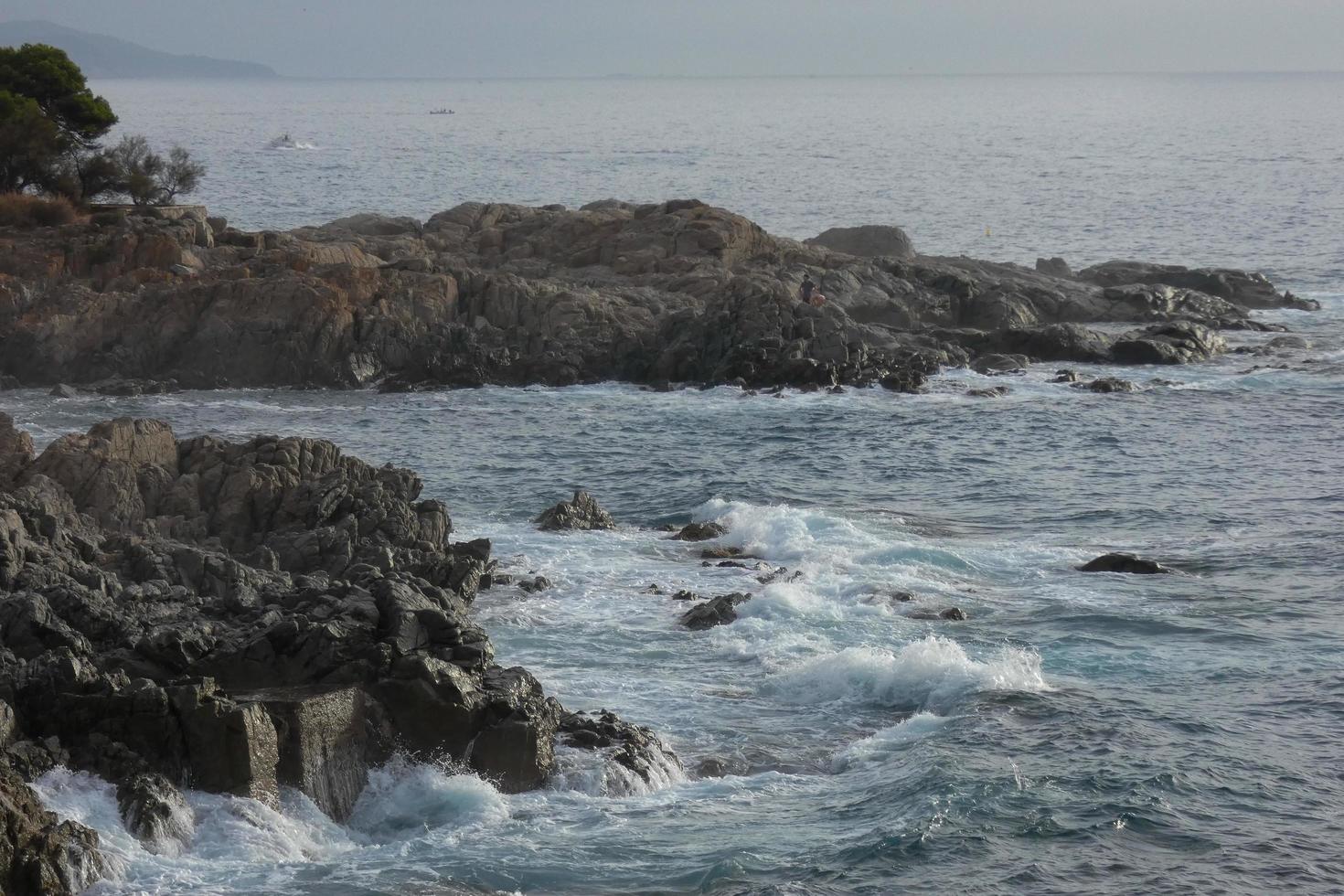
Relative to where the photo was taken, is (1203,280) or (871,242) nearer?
(1203,280)

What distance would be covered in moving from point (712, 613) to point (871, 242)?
48.1 metres

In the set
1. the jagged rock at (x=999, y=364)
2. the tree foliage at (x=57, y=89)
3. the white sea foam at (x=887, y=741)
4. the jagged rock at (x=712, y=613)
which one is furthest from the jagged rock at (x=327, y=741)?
the tree foliage at (x=57, y=89)

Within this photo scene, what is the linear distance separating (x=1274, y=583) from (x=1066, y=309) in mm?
34992

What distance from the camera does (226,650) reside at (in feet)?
81.8

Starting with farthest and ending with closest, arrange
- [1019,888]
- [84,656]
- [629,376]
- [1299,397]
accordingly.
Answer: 1. [629,376]
2. [1299,397]
3. [84,656]
4. [1019,888]

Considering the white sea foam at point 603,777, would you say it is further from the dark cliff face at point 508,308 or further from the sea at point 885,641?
the dark cliff face at point 508,308

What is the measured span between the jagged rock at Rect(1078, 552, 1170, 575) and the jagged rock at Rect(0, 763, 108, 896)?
22.8 m

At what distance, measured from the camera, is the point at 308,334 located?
56.6m

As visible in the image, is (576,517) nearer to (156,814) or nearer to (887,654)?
(887,654)

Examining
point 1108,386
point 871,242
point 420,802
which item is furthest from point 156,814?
point 871,242

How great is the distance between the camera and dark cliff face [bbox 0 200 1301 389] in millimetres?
A: 56000

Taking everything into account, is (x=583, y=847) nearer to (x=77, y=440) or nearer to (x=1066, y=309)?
(x=77, y=440)

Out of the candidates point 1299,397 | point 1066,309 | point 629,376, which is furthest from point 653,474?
point 1066,309

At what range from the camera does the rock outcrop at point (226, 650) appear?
2230cm
